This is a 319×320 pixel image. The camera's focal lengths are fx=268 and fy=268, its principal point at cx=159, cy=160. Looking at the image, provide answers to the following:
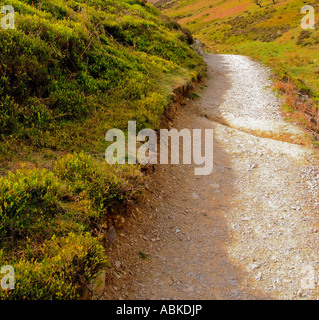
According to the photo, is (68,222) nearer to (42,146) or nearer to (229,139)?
(42,146)

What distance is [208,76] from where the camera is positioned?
21.5 metres

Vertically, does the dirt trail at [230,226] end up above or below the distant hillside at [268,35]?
below

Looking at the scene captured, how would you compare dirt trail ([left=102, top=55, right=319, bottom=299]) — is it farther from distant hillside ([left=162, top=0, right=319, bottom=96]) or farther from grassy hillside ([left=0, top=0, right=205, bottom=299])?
distant hillside ([left=162, top=0, right=319, bottom=96])

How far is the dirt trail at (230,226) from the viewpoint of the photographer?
614cm

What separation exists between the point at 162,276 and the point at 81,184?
2857mm

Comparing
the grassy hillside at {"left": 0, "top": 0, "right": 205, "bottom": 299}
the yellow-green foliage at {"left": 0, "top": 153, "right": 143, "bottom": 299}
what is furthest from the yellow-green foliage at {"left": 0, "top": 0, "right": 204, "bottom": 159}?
the yellow-green foliage at {"left": 0, "top": 153, "right": 143, "bottom": 299}

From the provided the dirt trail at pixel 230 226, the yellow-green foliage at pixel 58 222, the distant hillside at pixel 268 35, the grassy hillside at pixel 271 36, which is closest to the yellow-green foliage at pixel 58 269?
the yellow-green foliage at pixel 58 222

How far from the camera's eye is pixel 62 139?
307 inches

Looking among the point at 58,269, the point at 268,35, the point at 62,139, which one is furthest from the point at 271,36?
the point at 58,269

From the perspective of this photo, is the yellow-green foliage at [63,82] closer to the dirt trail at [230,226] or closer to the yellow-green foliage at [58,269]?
the dirt trail at [230,226]

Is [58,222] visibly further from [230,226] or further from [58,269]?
[230,226]

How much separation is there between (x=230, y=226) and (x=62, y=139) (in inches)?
221

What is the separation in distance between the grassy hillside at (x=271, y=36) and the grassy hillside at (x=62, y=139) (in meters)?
10.2

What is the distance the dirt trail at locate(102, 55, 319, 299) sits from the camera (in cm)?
614
